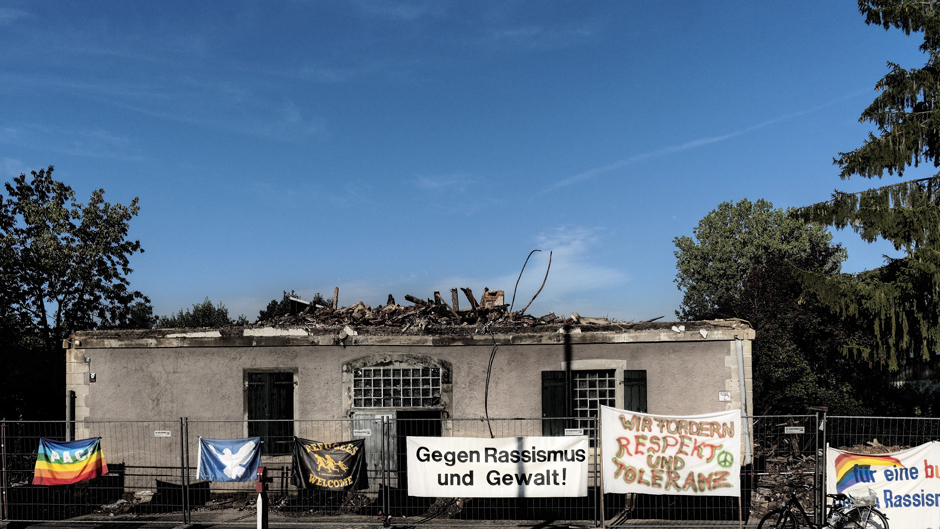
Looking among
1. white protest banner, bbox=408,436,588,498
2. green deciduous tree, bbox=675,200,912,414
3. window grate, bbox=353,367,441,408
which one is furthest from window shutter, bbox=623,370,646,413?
green deciduous tree, bbox=675,200,912,414

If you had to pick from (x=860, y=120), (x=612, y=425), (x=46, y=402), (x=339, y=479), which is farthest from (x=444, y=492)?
(x=46, y=402)

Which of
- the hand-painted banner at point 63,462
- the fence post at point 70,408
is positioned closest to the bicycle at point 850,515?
the hand-painted banner at point 63,462

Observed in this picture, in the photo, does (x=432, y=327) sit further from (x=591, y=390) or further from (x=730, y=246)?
(x=730, y=246)

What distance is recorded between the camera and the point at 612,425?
32.3 feet

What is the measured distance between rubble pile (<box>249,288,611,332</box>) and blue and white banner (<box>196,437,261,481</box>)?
318 cm

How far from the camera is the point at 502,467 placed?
10055mm

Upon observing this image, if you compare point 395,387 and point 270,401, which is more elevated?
point 395,387

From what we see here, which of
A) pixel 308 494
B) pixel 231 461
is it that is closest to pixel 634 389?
pixel 308 494

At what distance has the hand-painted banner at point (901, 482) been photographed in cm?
938

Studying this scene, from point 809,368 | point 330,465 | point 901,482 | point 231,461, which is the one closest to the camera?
point 901,482

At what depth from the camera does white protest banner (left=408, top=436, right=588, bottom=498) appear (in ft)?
32.8

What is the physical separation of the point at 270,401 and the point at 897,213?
15643mm

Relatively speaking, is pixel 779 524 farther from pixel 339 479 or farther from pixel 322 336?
pixel 322 336

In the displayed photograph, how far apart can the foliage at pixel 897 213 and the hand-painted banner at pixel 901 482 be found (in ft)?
23.9
